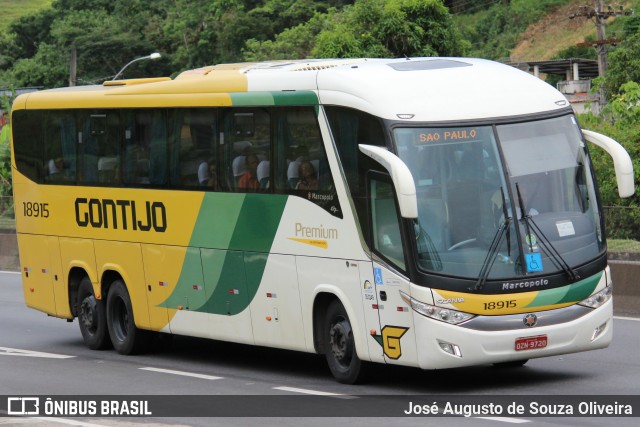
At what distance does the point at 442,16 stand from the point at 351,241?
37.5 m

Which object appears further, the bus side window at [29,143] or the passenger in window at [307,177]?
the bus side window at [29,143]

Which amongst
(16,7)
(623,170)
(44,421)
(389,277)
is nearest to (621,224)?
(623,170)

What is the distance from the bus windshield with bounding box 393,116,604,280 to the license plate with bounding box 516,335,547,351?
23.5 inches

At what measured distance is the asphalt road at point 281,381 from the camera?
1161cm

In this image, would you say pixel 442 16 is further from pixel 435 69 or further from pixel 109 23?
pixel 109 23

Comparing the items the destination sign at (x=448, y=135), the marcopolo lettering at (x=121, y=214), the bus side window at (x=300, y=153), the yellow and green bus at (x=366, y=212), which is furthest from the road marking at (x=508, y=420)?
the marcopolo lettering at (x=121, y=214)

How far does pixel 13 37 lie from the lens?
10788 cm

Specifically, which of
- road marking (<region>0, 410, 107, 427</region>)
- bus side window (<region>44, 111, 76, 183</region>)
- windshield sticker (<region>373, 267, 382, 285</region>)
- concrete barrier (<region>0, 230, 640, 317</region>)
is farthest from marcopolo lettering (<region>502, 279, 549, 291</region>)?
bus side window (<region>44, 111, 76, 183</region>)

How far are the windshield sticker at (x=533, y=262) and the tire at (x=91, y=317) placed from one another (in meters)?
7.46

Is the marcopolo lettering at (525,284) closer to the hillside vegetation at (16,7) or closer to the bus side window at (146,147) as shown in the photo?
the bus side window at (146,147)

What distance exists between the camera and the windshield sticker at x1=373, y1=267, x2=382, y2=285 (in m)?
12.8

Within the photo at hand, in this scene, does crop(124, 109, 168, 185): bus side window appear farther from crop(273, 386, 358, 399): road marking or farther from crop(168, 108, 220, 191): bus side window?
crop(273, 386, 358, 399): road marking

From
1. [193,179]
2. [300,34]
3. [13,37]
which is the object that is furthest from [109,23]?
[193,179]

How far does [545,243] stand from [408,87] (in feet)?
6.54
